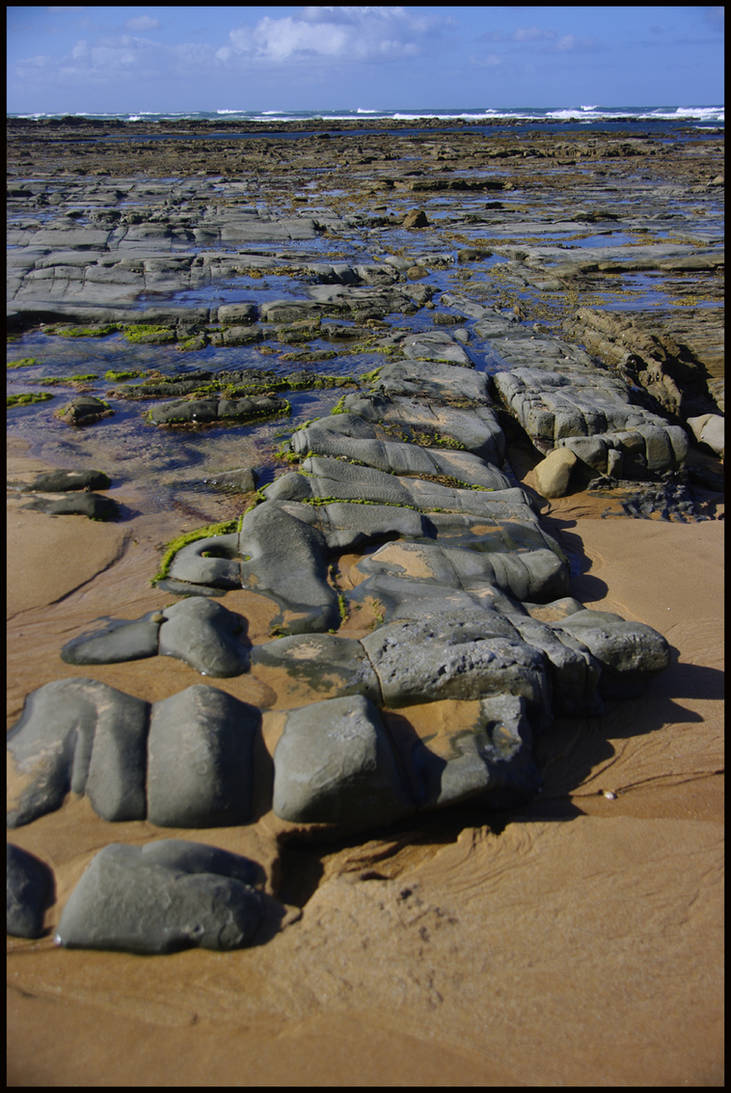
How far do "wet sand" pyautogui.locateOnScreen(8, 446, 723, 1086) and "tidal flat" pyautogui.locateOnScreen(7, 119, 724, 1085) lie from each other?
18 mm

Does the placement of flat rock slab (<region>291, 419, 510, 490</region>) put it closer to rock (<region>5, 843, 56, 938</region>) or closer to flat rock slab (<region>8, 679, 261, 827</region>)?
flat rock slab (<region>8, 679, 261, 827</region>)

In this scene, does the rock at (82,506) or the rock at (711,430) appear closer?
the rock at (82,506)

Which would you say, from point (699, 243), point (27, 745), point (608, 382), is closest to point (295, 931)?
point (27, 745)

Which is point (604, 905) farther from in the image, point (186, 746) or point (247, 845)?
point (186, 746)

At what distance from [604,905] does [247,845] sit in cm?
221

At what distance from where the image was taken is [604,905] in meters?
4.48

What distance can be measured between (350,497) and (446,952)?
5.58 meters

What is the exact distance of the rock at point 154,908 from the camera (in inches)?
154

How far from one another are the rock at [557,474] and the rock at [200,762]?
6.62 m

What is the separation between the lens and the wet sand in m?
3.46

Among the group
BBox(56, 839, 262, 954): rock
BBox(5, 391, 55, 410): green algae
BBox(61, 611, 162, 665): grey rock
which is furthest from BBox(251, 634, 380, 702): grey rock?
BBox(5, 391, 55, 410): green algae

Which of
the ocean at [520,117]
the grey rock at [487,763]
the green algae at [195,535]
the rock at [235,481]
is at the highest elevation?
the ocean at [520,117]

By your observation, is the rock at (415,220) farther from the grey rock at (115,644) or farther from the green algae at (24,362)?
the grey rock at (115,644)

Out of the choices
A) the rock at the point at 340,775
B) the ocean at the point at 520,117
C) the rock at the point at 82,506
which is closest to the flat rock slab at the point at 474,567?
the rock at the point at 340,775
